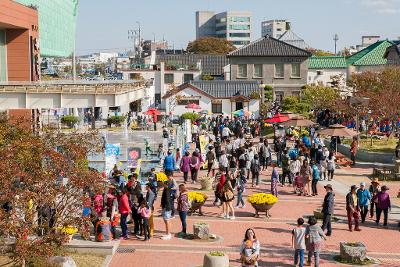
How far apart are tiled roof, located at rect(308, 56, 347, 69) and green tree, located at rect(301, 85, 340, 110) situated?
60.6 feet

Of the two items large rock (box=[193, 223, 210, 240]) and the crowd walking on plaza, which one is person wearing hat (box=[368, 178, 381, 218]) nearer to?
the crowd walking on plaza

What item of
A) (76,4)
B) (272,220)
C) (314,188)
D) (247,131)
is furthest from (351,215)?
(76,4)

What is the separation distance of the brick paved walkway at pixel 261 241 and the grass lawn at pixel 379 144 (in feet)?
42.1

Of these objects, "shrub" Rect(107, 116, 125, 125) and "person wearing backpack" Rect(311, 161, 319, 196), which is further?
"shrub" Rect(107, 116, 125, 125)

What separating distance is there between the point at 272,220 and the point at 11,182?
33.1 ft

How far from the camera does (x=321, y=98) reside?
48.6m

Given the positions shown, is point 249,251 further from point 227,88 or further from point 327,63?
point 327,63

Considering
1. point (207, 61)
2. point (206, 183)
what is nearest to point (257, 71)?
point (207, 61)

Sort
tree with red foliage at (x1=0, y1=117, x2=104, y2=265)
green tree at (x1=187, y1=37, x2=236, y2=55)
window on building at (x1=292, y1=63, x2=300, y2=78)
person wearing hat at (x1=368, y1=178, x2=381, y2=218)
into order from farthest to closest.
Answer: green tree at (x1=187, y1=37, x2=236, y2=55) → window on building at (x1=292, y1=63, x2=300, y2=78) → person wearing hat at (x1=368, y1=178, x2=381, y2=218) → tree with red foliage at (x1=0, y1=117, x2=104, y2=265)

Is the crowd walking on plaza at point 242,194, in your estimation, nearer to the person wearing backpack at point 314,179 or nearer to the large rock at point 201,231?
the person wearing backpack at point 314,179

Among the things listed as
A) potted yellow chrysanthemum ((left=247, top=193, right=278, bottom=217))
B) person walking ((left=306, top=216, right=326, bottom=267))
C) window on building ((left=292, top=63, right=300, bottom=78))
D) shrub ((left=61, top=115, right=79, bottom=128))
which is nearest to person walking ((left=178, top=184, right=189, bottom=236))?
potted yellow chrysanthemum ((left=247, top=193, right=278, bottom=217))

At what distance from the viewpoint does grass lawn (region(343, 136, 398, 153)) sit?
113 ft

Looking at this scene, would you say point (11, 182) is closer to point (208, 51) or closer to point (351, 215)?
point (351, 215)

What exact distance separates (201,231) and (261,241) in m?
1.83
